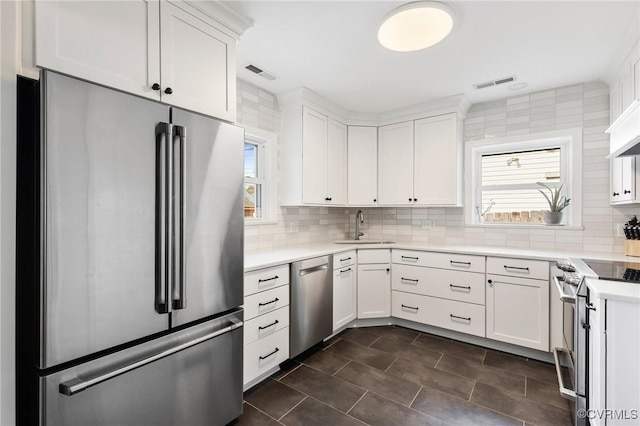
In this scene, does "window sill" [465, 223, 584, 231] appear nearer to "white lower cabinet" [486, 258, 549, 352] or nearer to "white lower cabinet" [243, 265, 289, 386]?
"white lower cabinet" [486, 258, 549, 352]

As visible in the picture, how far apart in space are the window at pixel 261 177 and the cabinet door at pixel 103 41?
1.54 meters

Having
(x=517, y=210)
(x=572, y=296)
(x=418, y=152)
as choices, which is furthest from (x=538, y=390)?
(x=418, y=152)

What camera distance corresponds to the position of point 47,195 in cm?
109

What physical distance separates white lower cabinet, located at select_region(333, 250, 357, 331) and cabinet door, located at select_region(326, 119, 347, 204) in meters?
0.73

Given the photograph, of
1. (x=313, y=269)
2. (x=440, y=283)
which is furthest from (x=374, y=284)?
(x=313, y=269)

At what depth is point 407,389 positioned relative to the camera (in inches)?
83.4

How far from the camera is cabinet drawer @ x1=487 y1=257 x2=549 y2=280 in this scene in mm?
2492

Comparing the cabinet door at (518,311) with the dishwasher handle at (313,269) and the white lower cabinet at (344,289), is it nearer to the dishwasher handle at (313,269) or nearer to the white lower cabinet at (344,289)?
the white lower cabinet at (344,289)

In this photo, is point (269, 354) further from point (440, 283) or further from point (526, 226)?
point (526, 226)

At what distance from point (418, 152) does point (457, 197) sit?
2.19 feet

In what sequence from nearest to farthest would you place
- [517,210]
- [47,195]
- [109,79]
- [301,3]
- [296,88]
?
[47,195]
[109,79]
[301,3]
[296,88]
[517,210]

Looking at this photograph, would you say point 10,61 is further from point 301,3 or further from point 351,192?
point 351,192

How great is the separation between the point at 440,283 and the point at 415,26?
88.1 inches

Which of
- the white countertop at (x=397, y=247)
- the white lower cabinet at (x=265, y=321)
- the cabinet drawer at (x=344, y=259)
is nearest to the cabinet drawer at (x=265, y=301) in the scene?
the white lower cabinet at (x=265, y=321)
